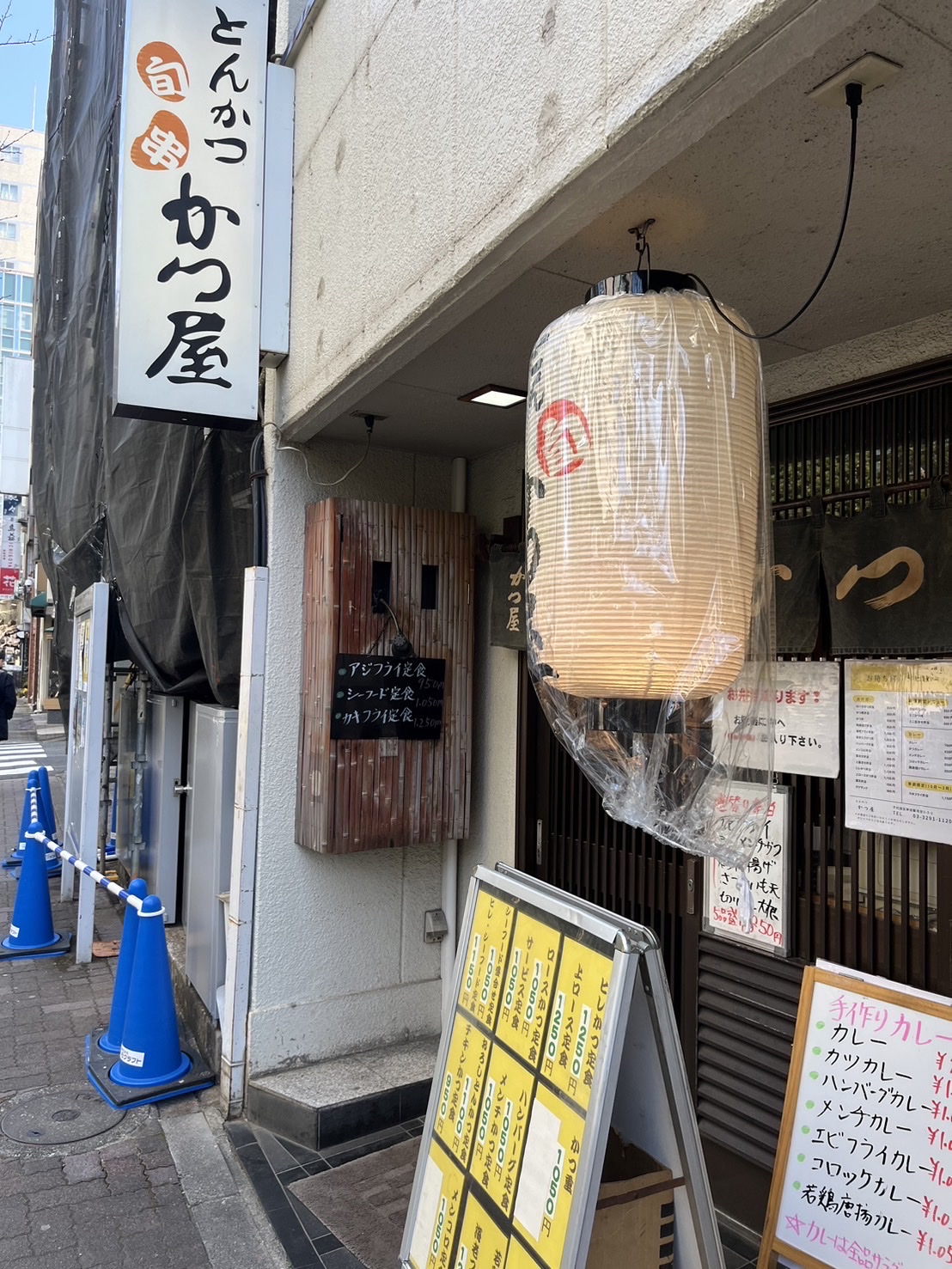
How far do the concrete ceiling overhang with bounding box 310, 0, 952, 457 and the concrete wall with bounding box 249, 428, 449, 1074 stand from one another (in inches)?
57.8

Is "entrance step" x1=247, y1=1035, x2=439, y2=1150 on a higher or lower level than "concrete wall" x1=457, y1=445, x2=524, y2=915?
lower

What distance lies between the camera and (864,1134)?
114 inches

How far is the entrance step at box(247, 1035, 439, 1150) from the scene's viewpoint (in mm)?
4457

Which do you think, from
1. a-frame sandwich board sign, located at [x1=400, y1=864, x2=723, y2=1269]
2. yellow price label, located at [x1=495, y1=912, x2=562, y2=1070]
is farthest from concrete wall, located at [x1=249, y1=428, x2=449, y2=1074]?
yellow price label, located at [x1=495, y1=912, x2=562, y2=1070]

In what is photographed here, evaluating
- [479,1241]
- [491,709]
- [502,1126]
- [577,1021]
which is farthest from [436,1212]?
[491,709]

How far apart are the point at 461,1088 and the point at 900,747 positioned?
196 centimetres

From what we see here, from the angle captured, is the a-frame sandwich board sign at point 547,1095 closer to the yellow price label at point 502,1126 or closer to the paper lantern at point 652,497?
the yellow price label at point 502,1126

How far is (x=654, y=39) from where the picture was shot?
1.95 meters

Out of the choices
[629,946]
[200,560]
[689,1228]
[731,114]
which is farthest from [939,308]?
[200,560]

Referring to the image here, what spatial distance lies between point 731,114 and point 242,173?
10.5 ft

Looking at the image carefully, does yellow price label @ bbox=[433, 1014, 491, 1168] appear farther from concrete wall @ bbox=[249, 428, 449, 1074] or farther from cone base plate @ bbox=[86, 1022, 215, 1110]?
cone base plate @ bbox=[86, 1022, 215, 1110]

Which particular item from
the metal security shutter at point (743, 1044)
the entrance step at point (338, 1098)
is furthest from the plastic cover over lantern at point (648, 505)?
the entrance step at point (338, 1098)

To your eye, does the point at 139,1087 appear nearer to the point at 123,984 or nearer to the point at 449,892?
the point at 123,984

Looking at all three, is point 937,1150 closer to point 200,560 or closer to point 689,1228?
point 689,1228
